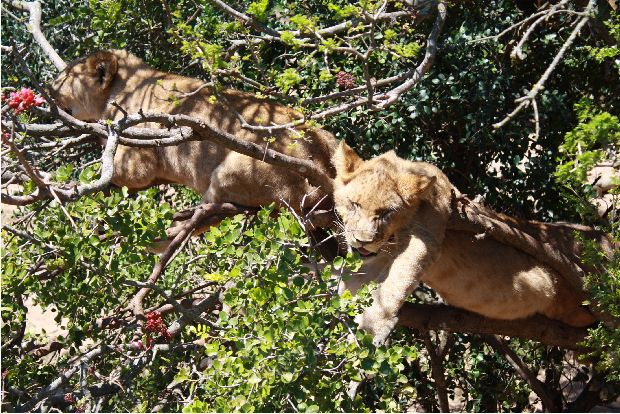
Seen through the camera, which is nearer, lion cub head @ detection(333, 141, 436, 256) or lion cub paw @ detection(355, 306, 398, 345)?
lion cub paw @ detection(355, 306, 398, 345)

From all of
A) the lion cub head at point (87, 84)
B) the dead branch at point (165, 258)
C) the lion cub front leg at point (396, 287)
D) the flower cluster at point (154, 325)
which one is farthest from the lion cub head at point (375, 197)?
the lion cub head at point (87, 84)

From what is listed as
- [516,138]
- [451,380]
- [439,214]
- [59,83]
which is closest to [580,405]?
[451,380]

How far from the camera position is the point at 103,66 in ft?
25.3

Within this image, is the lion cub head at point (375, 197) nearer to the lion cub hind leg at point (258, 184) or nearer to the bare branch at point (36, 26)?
the lion cub hind leg at point (258, 184)

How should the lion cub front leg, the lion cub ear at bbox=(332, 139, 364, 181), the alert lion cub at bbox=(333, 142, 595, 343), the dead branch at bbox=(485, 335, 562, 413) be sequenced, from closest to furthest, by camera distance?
1. the lion cub front leg
2. the alert lion cub at bbox=(333, 142, 595, 343)
3. the lion cub ear at bbox=(332, 139, 364, 181)
4. the dead branch at bbox=(485, 335, 562, 413)

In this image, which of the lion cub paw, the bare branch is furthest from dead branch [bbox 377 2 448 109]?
the bare branch

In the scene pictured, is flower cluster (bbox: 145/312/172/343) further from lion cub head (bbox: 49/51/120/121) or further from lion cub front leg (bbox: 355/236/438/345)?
A: lion cub head (bbox: 49/51/120/121)

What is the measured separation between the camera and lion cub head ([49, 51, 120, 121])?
7.73 meters

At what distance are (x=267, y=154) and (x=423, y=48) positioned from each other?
9.04ft

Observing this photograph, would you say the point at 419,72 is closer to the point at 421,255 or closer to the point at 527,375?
the point at 421,255

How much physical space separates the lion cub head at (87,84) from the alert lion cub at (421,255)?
8.20 feet

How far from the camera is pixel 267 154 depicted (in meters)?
5.57

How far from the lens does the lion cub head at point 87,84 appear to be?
7.73 m

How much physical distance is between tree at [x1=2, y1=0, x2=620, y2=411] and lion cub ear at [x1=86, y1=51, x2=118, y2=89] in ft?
0.62
